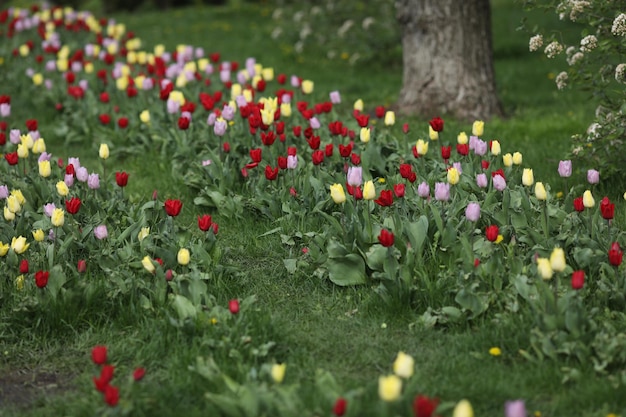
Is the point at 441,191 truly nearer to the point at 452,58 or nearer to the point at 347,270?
the point at 347,270

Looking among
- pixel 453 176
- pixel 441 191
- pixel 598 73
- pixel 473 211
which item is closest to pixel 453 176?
pixel 453 176

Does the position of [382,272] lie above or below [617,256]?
below

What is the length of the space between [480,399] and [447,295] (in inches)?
32.8

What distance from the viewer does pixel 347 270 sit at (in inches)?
191

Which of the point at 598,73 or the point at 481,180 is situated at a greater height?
the point at 598,73

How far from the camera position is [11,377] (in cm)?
416

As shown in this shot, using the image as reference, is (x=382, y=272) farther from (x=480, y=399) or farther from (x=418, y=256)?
(x=480, y=399)

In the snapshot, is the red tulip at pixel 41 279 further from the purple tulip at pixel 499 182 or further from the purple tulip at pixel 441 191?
the purple tulip at pixel 499 182

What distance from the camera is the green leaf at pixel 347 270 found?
15.8 feet

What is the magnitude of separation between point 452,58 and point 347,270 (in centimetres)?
404

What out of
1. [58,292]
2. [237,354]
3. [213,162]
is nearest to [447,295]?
[237,354]

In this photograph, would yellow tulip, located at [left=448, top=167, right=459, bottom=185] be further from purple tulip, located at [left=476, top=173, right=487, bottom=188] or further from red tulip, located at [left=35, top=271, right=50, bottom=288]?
red tulip, located at [left=35, top=271, right=50, bottom=288]

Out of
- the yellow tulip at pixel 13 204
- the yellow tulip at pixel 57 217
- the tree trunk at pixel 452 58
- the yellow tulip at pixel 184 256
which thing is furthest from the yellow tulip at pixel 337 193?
the tree trunk at pixel 452 58

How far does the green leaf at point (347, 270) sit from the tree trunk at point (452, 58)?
3.78 m
